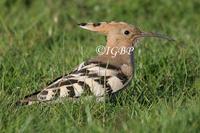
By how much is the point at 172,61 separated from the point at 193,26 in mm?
2153

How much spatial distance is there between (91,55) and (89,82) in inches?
52.5

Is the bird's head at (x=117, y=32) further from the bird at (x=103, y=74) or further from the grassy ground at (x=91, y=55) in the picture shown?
the grassy ground at (x=91, y=55)

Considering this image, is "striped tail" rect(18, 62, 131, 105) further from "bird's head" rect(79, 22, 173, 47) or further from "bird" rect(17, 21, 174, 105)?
"bird's head" rect(79, 22, 173, 47)

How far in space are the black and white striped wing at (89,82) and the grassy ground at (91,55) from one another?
0.09 m

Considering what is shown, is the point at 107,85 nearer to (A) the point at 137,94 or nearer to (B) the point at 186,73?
(A) the point at 137,94

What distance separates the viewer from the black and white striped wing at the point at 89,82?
460 cm

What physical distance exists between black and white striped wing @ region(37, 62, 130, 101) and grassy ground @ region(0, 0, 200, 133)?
88 mm

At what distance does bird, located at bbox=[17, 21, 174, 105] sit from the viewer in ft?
15.1

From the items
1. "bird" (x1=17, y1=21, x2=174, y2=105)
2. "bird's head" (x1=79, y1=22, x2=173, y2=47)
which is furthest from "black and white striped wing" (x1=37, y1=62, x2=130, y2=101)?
"bird's head" (x1=79, y1=22, x2=173, y2=47)

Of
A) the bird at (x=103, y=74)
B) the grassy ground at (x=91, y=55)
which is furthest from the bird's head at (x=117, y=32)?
the grassy ground at (x=91, y=55)

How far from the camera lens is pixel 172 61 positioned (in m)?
5.73

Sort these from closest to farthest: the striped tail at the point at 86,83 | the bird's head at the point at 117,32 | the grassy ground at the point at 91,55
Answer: the grassy ground at the point at 91,55 < the striped tail at the point at 86,83 < the bird's head at the point at 117,32

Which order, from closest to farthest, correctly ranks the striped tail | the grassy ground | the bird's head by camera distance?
the grassy ground, the striped tail, the bird's head

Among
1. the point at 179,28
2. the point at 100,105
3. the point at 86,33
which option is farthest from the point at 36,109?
the point at 179,28
